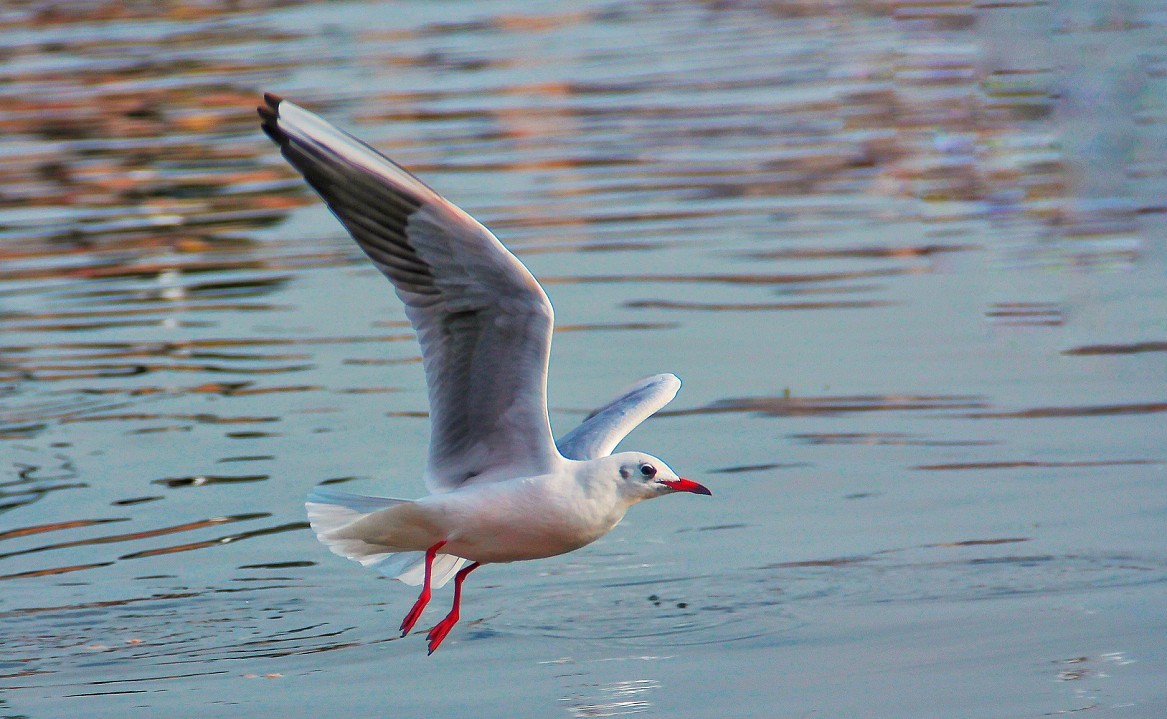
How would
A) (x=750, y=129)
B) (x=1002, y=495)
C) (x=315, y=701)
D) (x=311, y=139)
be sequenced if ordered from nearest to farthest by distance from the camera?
(x=311, y=139), (x=315, y=701), (x=1002, y=495), (x=750, y=129)

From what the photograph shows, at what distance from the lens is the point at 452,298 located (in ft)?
19.4

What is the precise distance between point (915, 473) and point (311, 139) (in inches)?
152

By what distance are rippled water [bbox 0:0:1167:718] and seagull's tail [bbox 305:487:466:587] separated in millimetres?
249

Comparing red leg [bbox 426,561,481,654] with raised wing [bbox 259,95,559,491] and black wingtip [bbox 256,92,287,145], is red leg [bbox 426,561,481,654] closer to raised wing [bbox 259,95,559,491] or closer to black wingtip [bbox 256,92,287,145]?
raised wing [bbox 259,95,559,491]

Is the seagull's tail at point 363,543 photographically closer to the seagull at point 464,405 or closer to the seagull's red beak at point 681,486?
the seagull at point 464,405

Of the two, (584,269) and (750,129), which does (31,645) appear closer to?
(584,269)

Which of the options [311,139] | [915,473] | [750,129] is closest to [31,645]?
[311,139]

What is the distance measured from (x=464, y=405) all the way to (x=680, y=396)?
11.9ft

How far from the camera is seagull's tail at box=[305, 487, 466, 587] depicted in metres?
5.96

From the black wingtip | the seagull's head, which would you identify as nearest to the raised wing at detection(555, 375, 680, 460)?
the seagull's head

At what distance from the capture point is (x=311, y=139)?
5.52m

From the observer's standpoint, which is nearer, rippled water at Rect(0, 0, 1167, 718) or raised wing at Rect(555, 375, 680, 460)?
rippled water at Rect(0, 0, 1167, 718)

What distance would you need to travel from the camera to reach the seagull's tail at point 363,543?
596 centimetres

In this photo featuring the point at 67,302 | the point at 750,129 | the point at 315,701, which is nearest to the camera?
the point at 315,701
